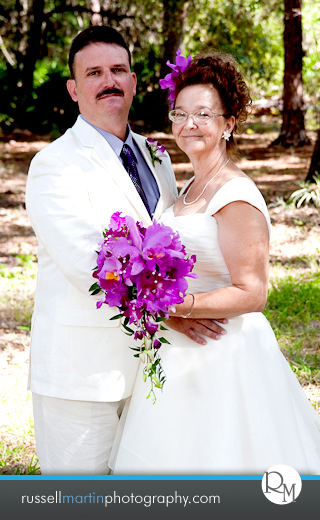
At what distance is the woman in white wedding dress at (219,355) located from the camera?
2.58 meters

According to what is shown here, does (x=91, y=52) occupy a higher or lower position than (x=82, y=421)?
higher

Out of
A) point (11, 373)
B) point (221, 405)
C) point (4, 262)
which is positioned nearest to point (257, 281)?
point (221, 405)

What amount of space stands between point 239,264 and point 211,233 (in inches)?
8.2

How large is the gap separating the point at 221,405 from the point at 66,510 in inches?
34.4

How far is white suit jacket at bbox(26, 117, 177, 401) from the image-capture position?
264 centimetres

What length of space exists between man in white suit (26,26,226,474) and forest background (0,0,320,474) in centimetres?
87

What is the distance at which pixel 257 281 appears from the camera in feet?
8.49

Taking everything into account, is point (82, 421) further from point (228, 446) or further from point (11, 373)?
point (11, 373)

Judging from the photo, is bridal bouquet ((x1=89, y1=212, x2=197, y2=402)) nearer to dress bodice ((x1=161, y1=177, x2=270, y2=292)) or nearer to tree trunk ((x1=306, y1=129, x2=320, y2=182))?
dress bodice ((x1=161, y1=177, x2=270, y2=292))

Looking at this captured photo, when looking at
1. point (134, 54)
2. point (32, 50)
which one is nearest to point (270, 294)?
point (32, 50)

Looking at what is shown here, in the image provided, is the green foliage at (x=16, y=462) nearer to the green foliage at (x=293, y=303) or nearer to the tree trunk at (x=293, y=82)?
the green foliage at (x=293, y=303)

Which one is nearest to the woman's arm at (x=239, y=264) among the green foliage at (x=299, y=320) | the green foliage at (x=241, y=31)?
the green foliage at (x=299, y=320)

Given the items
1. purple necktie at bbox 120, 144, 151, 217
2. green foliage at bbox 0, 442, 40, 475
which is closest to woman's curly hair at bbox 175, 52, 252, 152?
purple necktie at bbox 120, 144, 151, 217

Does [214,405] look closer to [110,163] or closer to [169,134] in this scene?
[110,163]
